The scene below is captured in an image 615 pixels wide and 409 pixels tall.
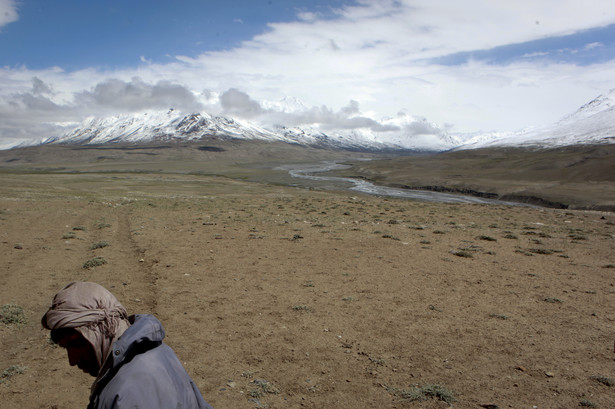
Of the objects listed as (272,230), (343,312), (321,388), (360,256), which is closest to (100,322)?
(321,388)

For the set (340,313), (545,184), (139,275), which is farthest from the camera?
(545,184)

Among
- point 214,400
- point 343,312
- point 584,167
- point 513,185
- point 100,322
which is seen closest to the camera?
point 100,322

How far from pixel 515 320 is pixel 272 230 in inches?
468

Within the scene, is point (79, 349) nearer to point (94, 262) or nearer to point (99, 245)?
point (94, 262)

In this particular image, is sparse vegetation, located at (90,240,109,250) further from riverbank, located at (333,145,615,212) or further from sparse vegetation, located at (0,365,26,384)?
riverbank, located at (333,145,615,212)

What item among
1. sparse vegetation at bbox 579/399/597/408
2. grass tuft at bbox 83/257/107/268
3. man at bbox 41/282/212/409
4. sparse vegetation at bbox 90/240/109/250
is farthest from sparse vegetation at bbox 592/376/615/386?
sparse vegetation at bbox 90/240/109/250

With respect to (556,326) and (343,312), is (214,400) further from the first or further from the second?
(556,326)

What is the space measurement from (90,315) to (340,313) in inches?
258

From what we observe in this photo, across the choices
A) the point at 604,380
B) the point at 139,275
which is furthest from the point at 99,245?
the point at 604,380

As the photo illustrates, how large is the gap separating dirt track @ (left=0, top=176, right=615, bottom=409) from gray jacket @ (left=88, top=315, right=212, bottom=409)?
133 inches

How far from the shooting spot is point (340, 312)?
8.59 m

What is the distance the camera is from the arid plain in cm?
573

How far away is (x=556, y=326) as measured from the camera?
7.83 meters

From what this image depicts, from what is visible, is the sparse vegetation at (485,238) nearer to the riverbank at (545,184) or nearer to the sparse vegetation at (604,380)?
the sparse vegetation at (604,380)
